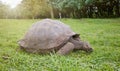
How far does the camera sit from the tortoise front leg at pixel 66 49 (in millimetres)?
6273

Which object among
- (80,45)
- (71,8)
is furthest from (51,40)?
(71,8)

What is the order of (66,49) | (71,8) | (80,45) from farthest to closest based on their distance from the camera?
(71,8)
(80,45)
(66,49)

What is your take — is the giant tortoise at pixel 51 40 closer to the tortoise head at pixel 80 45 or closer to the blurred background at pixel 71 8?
the tortoise head at pixel 80 45

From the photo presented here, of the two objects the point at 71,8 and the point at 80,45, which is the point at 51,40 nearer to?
the point at 80,45

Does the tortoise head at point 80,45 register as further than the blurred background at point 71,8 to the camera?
No

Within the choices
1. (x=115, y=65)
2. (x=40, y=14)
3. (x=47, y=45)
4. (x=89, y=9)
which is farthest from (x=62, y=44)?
(x=40, y=14)

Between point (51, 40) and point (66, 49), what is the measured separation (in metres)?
0.44

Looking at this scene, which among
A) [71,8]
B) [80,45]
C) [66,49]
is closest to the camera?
[66,49]

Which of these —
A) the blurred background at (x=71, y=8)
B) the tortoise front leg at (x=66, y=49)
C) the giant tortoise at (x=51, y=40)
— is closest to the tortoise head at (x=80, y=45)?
the giant tortoise at (x=51, y=40)

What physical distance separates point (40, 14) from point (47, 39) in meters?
31.2

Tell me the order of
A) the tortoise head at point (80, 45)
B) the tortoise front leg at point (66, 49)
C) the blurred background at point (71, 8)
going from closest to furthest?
the tortoise front leg at point (66, 49) < the tortoise head at point (80, 45) < the blurred background at point (71, 8)

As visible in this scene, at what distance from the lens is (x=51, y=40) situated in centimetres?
639

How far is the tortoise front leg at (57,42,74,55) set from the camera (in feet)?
20.6

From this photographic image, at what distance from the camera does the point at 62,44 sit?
6.40 metres
